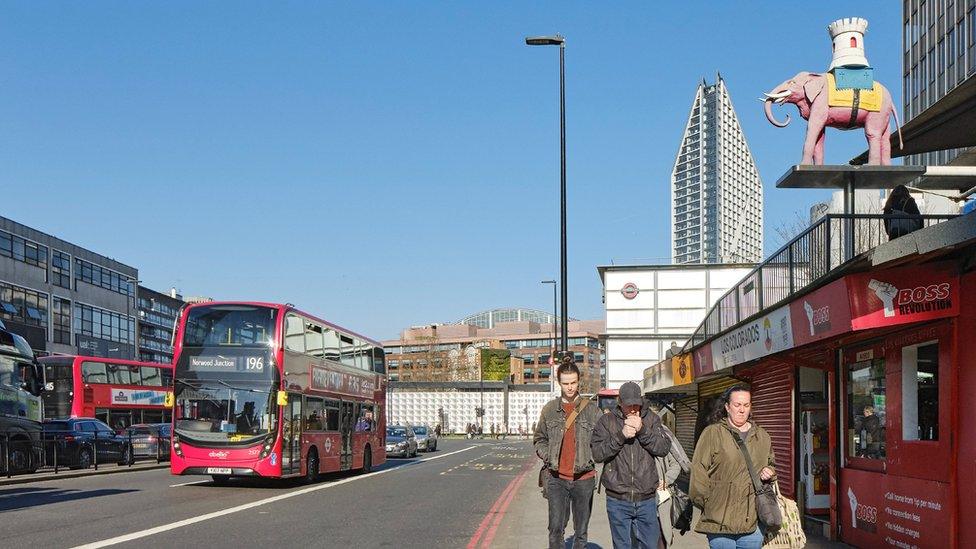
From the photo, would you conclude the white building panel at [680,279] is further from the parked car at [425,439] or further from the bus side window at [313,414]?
the bus side window at [313,414]

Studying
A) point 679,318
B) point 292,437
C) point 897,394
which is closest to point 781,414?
point 897,394

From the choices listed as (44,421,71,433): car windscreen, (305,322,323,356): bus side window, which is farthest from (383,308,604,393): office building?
(305,322,323,356): bus side window

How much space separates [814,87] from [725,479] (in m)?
9.22

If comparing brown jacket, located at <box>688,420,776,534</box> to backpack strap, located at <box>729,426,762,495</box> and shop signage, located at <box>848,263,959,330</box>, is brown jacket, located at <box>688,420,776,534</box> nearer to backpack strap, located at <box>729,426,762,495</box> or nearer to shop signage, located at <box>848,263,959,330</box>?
backpack strap, located at <box>729,426,762,495</box>

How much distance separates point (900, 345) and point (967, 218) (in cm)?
309

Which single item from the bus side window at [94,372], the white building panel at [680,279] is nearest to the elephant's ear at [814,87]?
the bus side window at [94,372]

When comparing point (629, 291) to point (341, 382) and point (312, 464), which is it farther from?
point (312, 464)

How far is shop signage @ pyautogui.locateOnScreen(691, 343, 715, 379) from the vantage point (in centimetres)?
1775

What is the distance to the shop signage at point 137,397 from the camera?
38.3 meters

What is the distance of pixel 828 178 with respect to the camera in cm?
1363

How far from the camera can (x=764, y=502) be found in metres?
6.69

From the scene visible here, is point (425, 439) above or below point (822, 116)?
below

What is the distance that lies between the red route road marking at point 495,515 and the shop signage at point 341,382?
16.3 feet

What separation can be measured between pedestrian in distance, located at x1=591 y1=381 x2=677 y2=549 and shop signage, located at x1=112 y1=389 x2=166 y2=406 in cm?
3263
